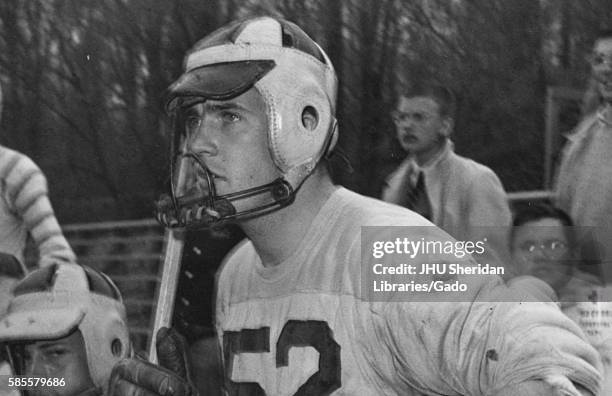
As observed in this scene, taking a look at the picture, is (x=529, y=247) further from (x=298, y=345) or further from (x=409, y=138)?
(x=298, y=345)

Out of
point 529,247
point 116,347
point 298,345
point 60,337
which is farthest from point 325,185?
point 60,337

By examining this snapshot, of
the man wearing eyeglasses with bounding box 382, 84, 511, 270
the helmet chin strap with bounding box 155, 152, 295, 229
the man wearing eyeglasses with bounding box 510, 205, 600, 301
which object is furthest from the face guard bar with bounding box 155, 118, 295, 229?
the man wearing eyeglasses with bounding box 510, 205, 600, 301

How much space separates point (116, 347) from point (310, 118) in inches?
36.5

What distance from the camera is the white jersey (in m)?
2.15

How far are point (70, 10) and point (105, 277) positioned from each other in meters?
0.68

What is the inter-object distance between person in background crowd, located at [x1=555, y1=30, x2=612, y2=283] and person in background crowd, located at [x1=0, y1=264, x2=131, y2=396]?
1.26m

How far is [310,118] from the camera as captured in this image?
8.24ft

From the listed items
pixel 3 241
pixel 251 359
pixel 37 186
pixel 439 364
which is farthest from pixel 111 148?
pixel 439 364

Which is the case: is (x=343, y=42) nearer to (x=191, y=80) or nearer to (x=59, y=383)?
(x=191, y=80)

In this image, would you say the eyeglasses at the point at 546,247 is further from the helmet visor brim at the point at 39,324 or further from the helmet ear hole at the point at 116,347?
the helmet visor brim at the point at 39,324

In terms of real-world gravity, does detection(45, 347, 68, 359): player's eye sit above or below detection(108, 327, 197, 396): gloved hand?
below

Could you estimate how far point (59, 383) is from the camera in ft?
10.0

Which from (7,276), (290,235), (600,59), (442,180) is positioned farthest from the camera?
(7,276)

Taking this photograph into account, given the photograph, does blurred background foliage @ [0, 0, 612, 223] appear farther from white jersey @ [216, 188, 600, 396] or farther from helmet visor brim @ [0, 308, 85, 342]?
helmet visor brim @ [0, 308, 85, 342]
